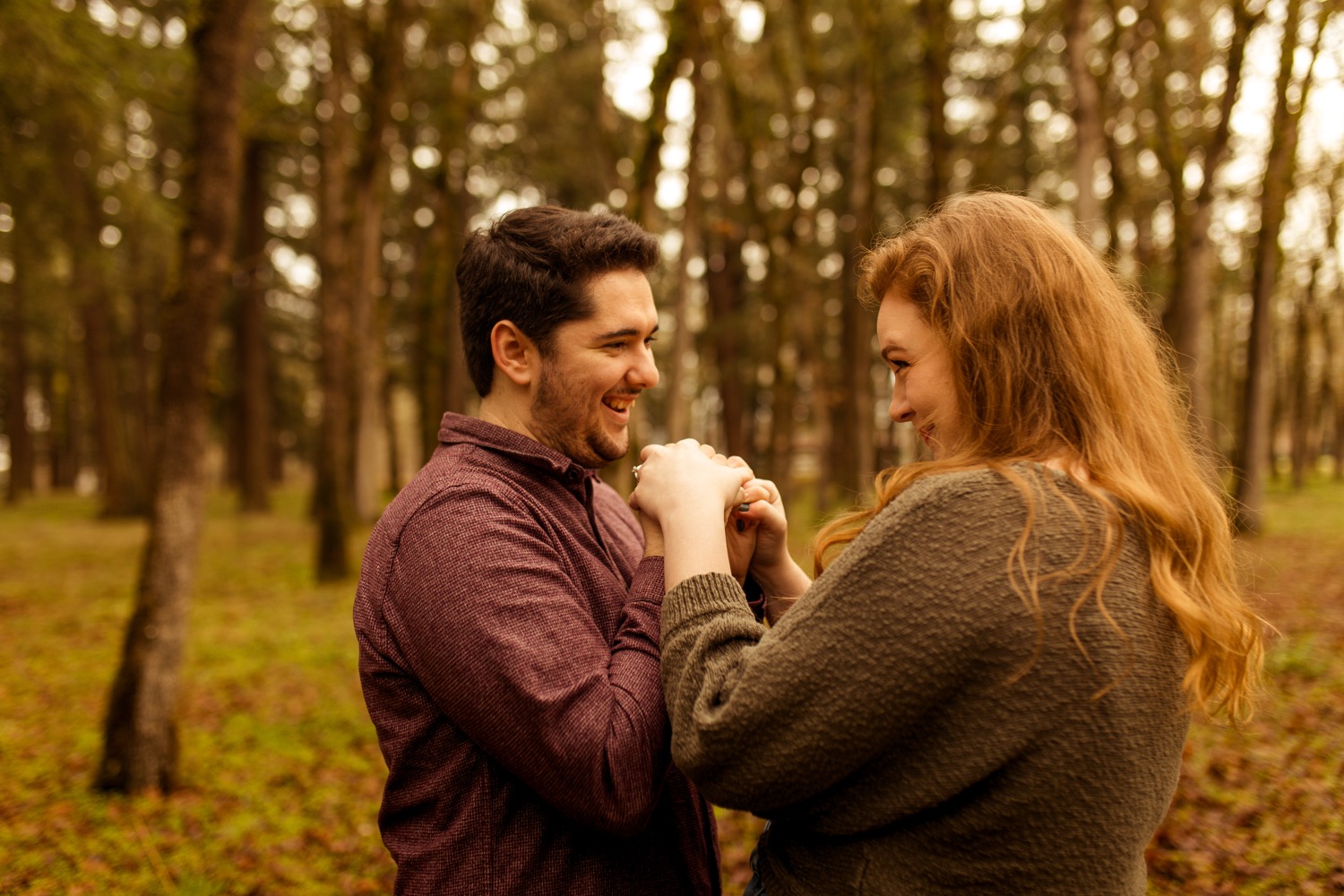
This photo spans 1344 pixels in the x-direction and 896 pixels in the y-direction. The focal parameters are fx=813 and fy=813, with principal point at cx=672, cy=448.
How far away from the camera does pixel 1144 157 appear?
56.6 ft

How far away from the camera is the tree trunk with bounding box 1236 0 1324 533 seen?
9638mm

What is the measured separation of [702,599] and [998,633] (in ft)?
1.57

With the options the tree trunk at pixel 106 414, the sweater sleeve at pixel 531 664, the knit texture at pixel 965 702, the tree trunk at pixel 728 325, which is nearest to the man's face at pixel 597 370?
the sweater sleeve at pixel 531 664

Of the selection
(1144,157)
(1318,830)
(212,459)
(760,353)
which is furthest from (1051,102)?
(212,459)

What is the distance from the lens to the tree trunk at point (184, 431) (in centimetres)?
474

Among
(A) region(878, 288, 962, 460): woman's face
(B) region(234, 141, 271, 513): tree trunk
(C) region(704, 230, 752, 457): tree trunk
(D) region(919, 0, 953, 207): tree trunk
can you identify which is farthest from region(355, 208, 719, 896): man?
(B) region(234, 141, 271, 513): tree trunk

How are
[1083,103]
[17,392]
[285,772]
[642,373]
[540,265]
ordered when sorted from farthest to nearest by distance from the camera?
1. [17,392]
2. [1083,103]
3. [285,772]
4. [642,373]
5. [540,265]

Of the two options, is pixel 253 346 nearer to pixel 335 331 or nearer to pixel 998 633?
pixel 335 331

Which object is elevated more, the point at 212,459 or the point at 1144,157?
the point at 1144,157

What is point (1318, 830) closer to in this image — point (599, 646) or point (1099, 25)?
point (599, 646)

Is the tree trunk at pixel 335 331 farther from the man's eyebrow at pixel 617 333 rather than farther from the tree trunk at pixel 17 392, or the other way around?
the man's eyebrow at pixel 617 333

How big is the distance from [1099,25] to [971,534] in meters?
16.3

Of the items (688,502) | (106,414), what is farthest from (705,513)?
(106,414)

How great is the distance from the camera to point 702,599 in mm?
1402
